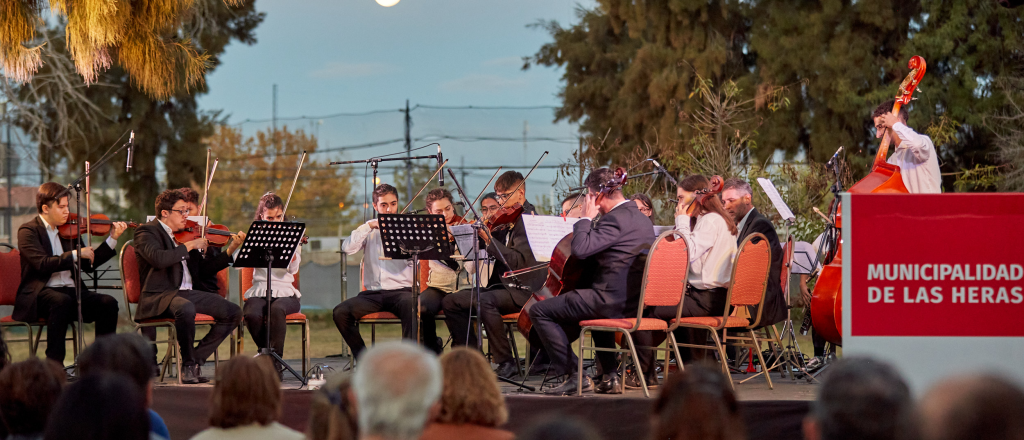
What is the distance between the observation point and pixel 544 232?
17.3 feet

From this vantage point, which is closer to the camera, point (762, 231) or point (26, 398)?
point (26, 398)

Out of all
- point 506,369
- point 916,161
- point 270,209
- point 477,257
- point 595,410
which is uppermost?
point 916,161

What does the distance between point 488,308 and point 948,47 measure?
952cm

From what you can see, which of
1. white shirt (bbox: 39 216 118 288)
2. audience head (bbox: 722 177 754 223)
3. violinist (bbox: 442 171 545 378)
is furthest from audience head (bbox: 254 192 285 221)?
audience head (bbox: 722 177 754 223)

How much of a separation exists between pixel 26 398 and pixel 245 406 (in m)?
0.62

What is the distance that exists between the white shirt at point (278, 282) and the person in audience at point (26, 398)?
3432mm

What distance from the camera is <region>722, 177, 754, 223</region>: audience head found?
5.91m

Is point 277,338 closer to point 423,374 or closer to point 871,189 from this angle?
point 871,189

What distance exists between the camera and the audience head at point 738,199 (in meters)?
5.91

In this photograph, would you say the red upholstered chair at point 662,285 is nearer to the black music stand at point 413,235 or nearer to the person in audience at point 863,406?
the black music stand at point 413,235

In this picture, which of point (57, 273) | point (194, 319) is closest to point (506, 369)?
point (194, 319)

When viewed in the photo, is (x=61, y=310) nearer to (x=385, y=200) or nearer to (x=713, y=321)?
(x=385, y=200)

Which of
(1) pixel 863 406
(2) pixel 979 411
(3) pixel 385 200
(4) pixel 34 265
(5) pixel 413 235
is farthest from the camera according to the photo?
(3) pixel 385 200

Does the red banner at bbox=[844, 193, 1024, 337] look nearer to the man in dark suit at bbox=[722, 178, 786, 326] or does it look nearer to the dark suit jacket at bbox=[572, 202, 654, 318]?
the dark suit jacket at bbox=[572, 202, 654, 318]
